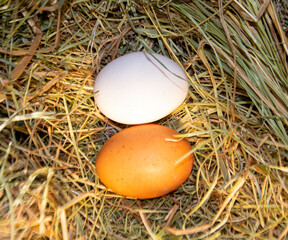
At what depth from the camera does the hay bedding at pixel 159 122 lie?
3.39 feet

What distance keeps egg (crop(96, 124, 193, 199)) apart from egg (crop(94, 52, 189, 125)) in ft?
0.25

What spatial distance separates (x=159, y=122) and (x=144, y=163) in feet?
0.96

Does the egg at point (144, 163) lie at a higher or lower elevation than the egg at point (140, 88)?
lower

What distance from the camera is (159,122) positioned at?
4.18 feet

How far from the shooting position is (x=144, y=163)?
1021 millimetres

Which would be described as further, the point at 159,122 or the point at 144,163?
the point at 159,122

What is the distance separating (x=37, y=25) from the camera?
45.4 inches

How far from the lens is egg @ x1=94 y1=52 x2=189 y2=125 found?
104cm

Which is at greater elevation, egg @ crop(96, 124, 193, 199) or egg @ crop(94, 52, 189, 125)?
egg @ crop(94, 52, 189, 125)

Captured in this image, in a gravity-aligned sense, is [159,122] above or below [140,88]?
below

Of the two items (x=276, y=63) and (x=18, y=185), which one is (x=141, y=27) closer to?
(x=276, y=63)

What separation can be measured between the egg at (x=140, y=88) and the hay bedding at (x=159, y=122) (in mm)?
97

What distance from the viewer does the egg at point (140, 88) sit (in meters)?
1.04

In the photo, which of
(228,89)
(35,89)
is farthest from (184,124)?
(35,89)
